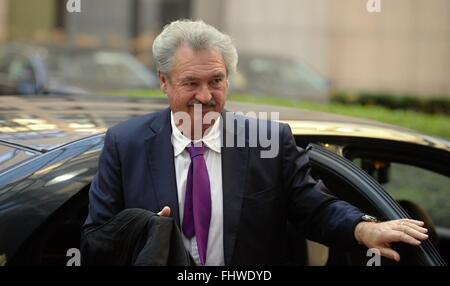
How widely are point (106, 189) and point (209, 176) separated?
0.35 metres

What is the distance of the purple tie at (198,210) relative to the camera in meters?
2.75

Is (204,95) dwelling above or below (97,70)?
above

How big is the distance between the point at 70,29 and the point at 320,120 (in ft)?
56.3

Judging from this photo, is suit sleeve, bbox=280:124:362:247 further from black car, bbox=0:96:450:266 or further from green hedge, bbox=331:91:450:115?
green hedge, bbox=331:91:450:115

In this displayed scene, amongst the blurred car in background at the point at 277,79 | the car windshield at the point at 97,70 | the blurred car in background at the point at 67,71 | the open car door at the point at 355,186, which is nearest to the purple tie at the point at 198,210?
the open car door at the point at 355,186

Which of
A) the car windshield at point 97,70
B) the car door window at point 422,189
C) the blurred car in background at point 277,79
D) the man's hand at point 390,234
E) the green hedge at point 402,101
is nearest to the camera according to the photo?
the man's hand at point 390,234

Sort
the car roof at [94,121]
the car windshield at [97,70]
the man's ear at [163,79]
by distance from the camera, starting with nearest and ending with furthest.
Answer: the man's ear at [163,79], the car roof at [94,121], the car windshield at [97,70]

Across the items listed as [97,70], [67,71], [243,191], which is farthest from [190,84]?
[97,70]

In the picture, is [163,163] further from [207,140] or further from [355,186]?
[355,186]

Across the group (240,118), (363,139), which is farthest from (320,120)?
(240,118)

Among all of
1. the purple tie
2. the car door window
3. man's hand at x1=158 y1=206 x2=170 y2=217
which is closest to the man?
the purple tie

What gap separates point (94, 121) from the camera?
319 cm

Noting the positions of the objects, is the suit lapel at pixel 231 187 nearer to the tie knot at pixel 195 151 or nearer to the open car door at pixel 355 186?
the tie knot at pixel 195 151

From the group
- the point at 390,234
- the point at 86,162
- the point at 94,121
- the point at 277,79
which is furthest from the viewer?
the point at 277,79
